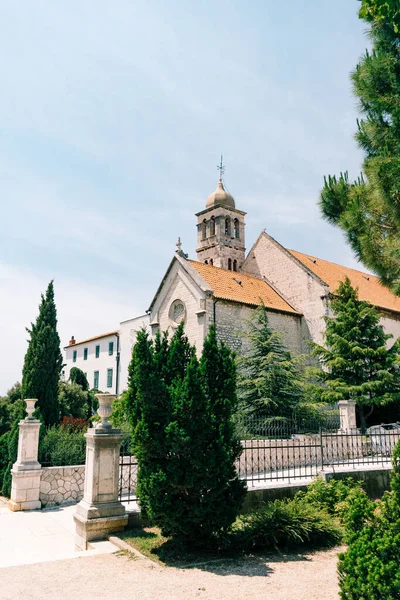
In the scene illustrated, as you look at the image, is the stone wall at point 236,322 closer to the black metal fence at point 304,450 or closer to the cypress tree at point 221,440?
the black metal fence at point 304,450

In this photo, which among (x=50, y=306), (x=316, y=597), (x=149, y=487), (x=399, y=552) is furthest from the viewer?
(x=50, y=306)

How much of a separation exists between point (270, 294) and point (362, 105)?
1914 centimetres

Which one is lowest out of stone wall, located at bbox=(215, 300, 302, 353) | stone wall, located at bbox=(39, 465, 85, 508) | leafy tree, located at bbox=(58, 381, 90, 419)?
stone wall, located at bbox=(39, 465, 85, 508)

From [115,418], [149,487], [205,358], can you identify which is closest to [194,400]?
[205,358]

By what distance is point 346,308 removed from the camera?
22.1 m

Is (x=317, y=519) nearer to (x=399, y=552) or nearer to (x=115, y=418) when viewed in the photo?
(x=399, y=552)

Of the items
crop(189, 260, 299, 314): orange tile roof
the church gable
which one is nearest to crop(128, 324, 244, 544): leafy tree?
the church gable

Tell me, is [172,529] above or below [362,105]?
below

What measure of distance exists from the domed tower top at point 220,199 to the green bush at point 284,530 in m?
33.8

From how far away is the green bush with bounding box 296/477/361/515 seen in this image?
27.8 feet

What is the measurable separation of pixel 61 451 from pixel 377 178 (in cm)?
1021

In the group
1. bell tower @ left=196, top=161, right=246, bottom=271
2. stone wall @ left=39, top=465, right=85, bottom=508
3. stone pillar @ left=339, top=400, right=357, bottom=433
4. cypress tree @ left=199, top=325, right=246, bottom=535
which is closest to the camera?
cypress tree @ left=199, top=325, right=246, bottom=535

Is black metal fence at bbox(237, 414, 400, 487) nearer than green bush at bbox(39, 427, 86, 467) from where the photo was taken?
Yes

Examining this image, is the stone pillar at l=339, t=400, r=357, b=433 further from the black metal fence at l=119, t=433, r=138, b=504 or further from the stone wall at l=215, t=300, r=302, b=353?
the black metal fence at l=119, t=433, r=138, b=504
